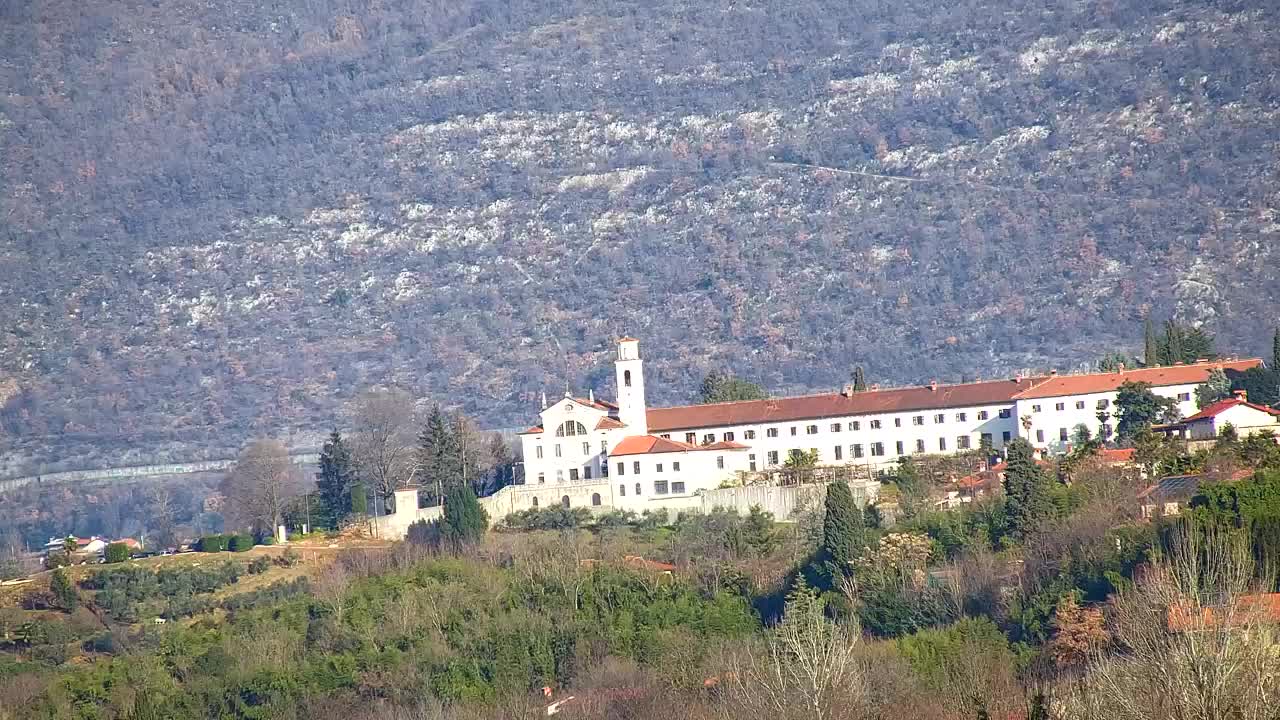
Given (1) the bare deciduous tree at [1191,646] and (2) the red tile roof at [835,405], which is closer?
(1) the bare deciduous tree at [1191,646]

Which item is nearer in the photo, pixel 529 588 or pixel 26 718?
pixel 26 718

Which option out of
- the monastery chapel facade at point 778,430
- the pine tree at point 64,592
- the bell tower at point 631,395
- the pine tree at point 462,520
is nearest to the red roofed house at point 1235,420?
the monastery chapel facade at point 778,430

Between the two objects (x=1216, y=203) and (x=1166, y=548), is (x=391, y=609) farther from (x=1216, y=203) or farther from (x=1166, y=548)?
(x=1216, y=203)

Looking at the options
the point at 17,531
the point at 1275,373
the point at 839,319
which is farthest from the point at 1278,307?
the point at 17,531

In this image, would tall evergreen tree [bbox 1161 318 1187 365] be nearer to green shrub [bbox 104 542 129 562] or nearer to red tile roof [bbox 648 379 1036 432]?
red tile roof [bbox 648 379 1036 432]

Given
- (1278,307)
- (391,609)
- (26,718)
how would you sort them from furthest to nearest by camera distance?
(1278,307)
(391,609)
(26,718)

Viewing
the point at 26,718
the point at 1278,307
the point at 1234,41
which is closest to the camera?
the point at 26,718

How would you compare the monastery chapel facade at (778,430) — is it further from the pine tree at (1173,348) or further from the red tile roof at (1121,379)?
the pine tree at (1173,348)
